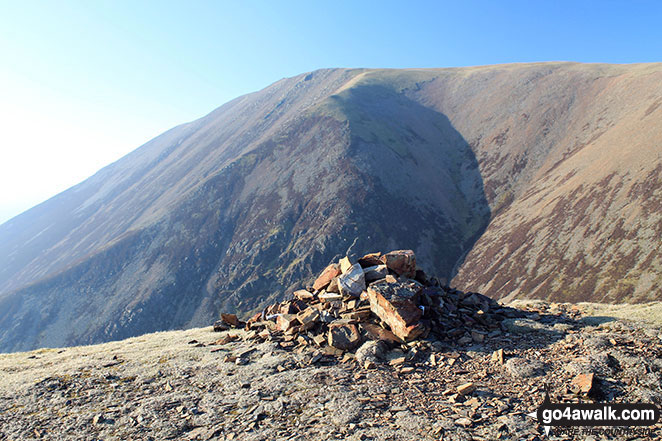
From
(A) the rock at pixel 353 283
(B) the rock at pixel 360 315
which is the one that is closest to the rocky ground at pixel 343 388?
(B) the rock at pixel 360 315

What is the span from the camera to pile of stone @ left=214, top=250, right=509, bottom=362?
15.9 metres

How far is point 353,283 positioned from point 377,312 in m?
2.36

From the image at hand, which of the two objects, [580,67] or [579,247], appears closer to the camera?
[579,247]

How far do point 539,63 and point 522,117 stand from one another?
6184 cm

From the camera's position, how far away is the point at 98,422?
1229 centimetres

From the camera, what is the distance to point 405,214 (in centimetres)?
11200

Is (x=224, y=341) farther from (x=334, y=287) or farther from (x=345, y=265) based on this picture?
(x=345, y=265)

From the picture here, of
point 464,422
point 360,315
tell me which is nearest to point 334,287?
point 360,315

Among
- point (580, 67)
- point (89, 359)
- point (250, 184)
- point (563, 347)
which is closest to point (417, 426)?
point (563, 347)

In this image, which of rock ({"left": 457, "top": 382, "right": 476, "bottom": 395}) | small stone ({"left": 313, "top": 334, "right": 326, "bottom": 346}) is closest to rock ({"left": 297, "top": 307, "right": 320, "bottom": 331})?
small stone ({"left": 313, "top": 334, "right": 326, "bottom": 346})

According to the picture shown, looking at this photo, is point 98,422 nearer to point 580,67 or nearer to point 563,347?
point 563,347

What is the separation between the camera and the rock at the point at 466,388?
38.5 ft

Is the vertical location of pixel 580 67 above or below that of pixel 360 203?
above

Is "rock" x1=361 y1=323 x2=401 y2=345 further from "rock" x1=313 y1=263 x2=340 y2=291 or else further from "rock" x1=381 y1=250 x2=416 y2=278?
"rock" x1=313 y1=263 x2=340 y2=291
